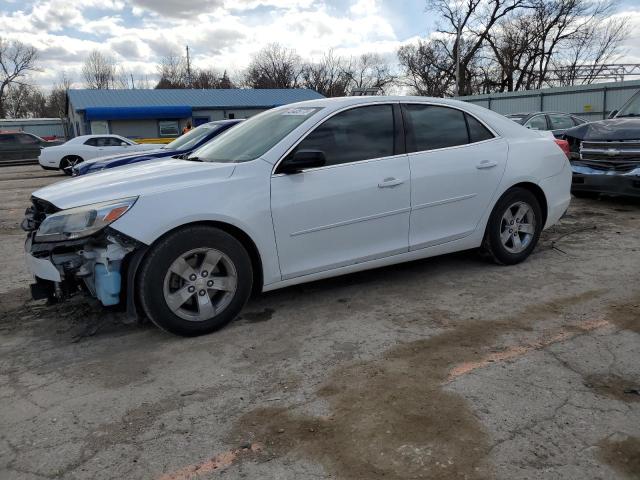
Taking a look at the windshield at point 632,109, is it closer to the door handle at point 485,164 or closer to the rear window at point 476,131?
the rear window at point 476,131

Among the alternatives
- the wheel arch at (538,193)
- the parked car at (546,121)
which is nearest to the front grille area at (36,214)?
the wheel arch at (538,193)

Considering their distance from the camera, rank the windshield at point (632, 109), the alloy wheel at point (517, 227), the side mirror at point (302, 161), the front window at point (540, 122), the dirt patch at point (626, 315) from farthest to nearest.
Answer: the front window at point (540, 122)
the windshield at point (632, 109)
the alloy wheel at point (517, 227)
the side mirror at point (302, 161)
the dirt patch at point (626, 315)

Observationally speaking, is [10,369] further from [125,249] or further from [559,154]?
[559,154]

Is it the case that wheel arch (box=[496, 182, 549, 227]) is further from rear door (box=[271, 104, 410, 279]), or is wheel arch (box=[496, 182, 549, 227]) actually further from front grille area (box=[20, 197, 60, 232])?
front grille area (box=[20, 197, 60, 232])

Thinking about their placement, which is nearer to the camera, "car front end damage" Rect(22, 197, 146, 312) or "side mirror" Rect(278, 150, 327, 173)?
"car front end damage" Rect(22, 197, 146, 312)

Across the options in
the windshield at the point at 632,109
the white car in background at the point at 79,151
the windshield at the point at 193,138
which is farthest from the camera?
the white car in background at the point at 79,151

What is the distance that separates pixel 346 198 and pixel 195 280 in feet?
4.36

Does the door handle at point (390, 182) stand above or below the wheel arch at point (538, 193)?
above

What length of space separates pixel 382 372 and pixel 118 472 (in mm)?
1575

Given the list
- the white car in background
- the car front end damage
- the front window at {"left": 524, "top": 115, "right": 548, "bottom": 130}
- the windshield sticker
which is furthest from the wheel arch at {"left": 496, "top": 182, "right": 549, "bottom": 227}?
the white car in background

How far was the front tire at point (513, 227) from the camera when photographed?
525 cm

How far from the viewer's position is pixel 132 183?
3.95m

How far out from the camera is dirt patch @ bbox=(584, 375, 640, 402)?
9.84 feet

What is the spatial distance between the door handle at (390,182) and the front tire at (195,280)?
1281 millimetres
